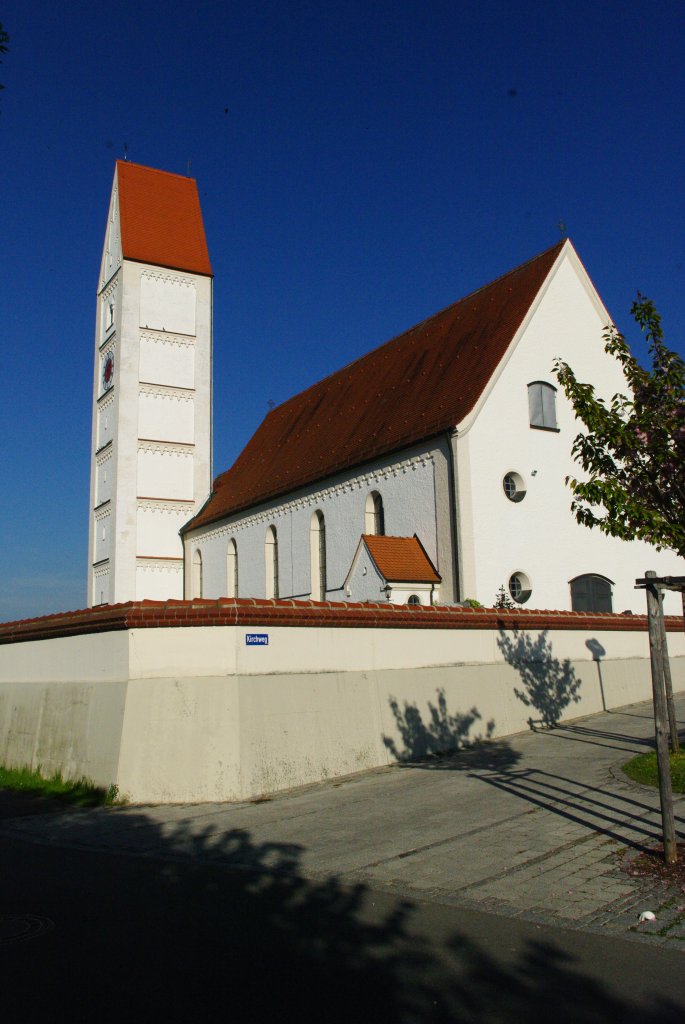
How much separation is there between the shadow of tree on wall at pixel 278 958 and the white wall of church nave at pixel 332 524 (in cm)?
1512

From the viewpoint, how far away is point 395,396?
26.4 metres

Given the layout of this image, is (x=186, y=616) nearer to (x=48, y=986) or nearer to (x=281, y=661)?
(x=281, y=661)

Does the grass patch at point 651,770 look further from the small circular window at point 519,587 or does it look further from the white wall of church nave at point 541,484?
the small circular window at point 519,587

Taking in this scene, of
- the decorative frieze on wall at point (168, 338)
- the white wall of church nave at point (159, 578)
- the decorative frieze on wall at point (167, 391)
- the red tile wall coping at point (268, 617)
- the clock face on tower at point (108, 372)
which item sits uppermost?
the decorative frieze on wall at point (168, 338)

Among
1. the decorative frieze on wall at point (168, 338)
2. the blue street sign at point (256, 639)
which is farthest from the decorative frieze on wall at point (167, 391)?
the blue street sign at point (256, 639)

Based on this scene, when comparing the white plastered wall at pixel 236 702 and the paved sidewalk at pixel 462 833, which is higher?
the white plastered wall at pixel 236 702

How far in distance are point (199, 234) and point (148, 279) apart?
412cm

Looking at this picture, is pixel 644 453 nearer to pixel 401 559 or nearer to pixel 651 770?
pixel 651 770

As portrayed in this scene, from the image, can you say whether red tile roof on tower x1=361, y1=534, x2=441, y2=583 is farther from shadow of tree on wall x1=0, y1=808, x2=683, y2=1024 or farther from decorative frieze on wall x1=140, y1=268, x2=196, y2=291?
decorative frieze on wall x1=140, y1=268, x2=196, y2=291

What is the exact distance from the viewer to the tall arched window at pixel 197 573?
3553 cm

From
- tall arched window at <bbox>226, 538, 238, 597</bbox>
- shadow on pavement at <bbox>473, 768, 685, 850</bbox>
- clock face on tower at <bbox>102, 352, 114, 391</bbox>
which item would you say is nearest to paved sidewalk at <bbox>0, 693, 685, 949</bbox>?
shadow on pavement at <bbox>473, 768, 685, 850</bbox>

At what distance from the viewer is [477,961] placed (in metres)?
5.07

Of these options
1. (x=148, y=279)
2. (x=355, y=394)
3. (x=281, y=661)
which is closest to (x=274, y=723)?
(x=281, y=661)

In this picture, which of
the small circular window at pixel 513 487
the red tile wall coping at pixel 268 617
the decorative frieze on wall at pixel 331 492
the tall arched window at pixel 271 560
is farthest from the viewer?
the tall arched window at pixel 271 560
